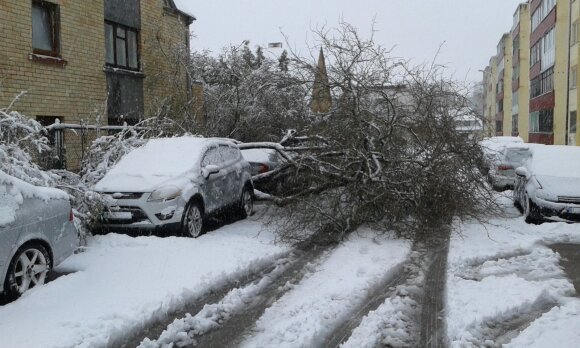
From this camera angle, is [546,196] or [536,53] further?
[536,53]

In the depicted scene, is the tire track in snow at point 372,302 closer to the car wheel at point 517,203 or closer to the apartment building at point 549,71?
the car wheel at point 517,203

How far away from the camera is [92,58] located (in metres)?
14.7

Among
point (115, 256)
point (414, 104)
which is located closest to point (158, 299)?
point (115, 256)

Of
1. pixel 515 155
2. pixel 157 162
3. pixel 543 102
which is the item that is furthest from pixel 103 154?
pixel 543 102

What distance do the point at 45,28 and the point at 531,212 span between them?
12.3m

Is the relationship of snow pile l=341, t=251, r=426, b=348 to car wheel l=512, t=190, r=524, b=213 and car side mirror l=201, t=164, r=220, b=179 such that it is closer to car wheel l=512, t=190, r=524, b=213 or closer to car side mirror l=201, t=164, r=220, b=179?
car side mirror l=201, t=164, r=220, b=179

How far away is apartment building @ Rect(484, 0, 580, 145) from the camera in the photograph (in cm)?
3366

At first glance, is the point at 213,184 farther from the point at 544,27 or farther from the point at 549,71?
the point at 544,27

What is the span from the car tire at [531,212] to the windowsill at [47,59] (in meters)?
11.5

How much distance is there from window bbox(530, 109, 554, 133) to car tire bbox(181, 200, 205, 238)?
36.4 metres

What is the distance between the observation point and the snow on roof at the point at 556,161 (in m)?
10.8

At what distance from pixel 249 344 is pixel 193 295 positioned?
1.47m

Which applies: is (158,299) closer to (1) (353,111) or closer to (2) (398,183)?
(2) (398,183)

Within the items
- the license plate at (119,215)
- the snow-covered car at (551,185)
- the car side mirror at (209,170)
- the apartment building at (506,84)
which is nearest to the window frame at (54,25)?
the car side mirror at (209,170)
